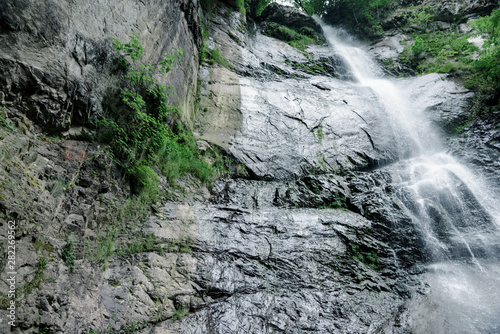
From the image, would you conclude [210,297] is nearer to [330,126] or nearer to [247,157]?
[247,157]

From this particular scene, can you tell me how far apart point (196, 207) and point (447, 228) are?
18.9 ft

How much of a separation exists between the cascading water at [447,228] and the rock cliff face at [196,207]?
0.20 meters

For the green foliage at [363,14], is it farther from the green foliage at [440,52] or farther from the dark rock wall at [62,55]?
the dark rock wall at [62,55]

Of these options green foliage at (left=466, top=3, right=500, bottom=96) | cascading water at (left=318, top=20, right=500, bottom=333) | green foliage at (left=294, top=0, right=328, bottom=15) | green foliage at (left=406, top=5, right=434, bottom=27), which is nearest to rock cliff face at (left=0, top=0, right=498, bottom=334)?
cascading water at (left=318, top=20, right=500, bottom=333)

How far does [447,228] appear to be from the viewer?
6055 millimetres

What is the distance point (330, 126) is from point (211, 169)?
4731mm

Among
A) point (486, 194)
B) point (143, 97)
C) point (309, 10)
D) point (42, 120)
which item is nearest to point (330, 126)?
point (486, 194)

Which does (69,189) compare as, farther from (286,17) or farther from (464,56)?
(286,17)

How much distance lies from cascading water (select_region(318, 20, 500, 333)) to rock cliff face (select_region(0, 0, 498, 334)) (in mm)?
203

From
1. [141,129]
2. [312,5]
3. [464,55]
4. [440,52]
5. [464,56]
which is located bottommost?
[141,129]

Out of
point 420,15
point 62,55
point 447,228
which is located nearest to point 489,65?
point 420,15

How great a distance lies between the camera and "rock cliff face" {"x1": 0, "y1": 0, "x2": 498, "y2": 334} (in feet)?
9.09

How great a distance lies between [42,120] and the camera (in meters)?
3.04

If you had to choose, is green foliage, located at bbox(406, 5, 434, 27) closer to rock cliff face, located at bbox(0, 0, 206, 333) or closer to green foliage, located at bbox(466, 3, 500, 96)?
green foliage, located at bbox(466, 3, 500, 96)
